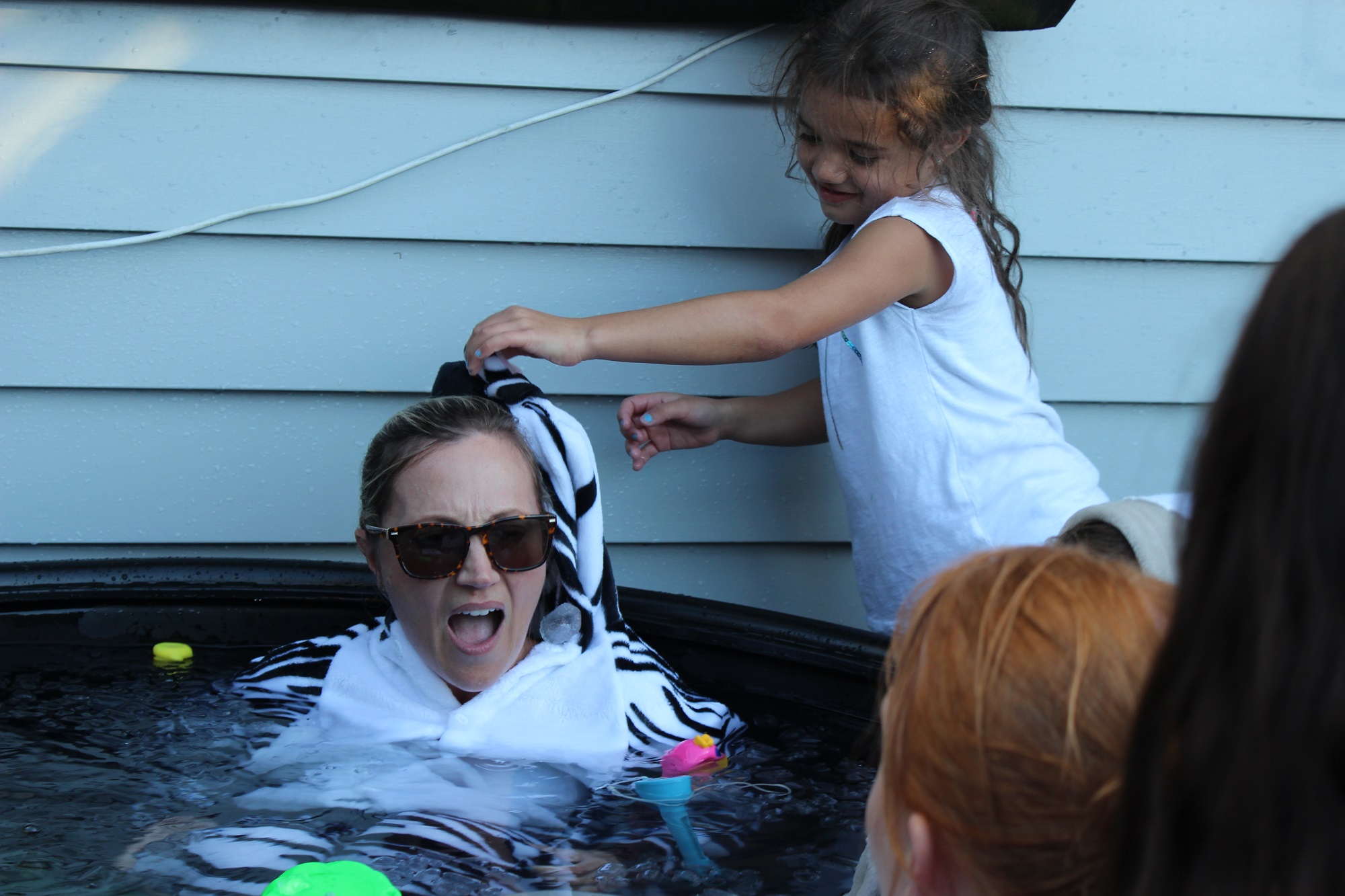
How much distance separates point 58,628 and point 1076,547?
1721mm

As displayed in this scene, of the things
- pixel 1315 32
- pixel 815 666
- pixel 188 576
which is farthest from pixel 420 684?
pixel 1315 32

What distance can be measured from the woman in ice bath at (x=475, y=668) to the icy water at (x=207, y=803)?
42 mm

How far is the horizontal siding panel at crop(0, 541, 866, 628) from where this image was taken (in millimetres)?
2189

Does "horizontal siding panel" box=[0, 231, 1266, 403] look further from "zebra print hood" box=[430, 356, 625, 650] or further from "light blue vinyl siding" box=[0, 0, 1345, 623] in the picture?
"zebra print hood" box=[430, 356, 625, 650]

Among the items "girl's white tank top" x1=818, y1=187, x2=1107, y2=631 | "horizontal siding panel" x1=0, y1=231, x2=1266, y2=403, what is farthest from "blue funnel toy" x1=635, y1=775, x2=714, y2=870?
"horizontal siding panel" x1=0, y1=231, x2=1266, y2=403

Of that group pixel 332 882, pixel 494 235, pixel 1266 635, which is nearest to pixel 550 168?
pixel 494 235

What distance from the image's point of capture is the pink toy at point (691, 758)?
1585 millimetres

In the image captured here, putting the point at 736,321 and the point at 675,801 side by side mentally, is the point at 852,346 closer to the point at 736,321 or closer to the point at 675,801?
the point at 736,321

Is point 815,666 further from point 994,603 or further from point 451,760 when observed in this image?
point 994,603

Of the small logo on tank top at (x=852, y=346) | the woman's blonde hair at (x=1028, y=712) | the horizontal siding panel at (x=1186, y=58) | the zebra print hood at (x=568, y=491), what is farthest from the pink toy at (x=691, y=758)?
the horizontal siding panel at (x=1186, y=58)

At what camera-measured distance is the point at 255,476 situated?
79.9 inches

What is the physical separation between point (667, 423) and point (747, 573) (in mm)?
407

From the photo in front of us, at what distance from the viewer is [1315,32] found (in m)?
2.17

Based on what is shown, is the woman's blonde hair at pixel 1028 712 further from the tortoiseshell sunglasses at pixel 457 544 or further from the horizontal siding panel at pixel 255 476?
the horizontal siding panel at pixel 255 476
